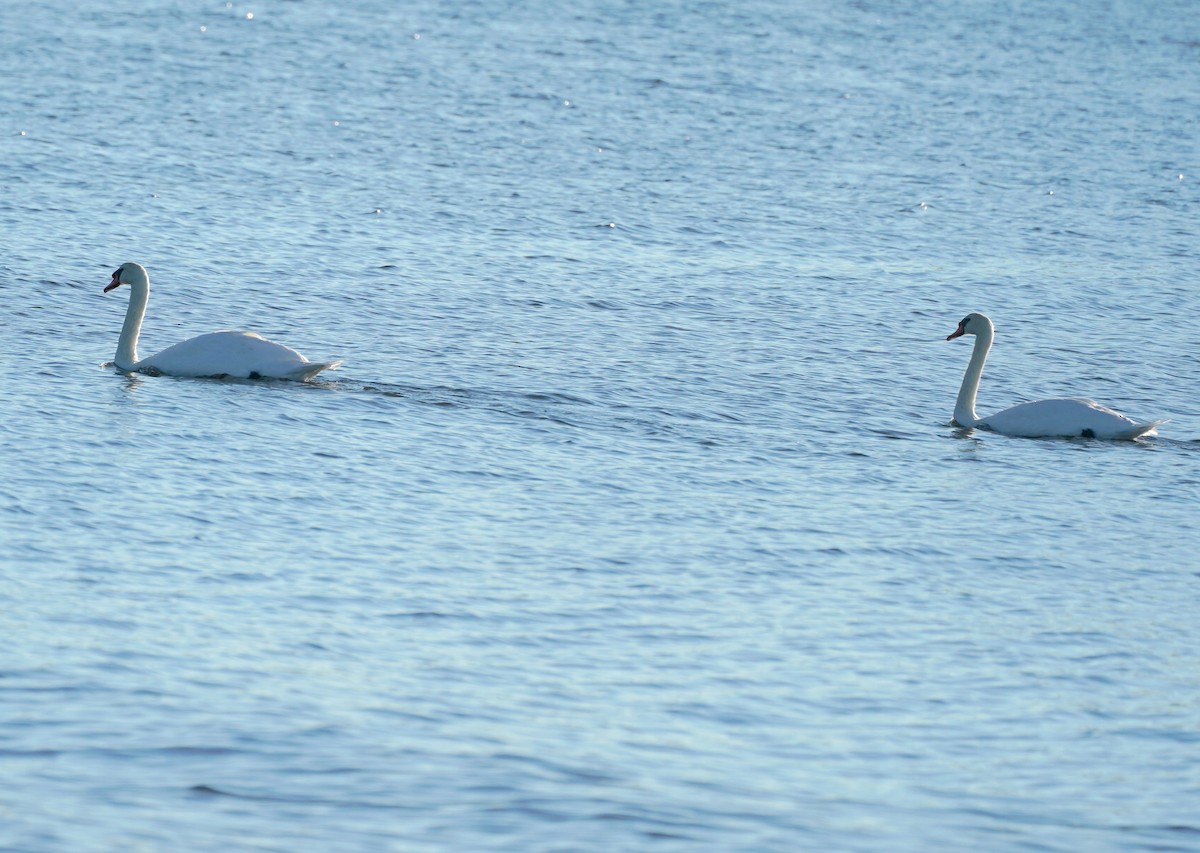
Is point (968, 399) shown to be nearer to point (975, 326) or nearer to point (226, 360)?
point (975, 326)

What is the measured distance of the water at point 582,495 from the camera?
920 centimetres

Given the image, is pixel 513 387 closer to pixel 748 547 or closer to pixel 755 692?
pixel 748 547

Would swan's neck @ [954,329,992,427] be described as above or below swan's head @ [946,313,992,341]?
below

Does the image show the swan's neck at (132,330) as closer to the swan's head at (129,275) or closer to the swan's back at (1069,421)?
the swan's head at (129,275)

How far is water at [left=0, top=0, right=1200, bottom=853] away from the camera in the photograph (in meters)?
9.20

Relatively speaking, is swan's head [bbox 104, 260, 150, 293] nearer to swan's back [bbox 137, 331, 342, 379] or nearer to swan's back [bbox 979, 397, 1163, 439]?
swan's back [bbox 137, 331, 342, 379]

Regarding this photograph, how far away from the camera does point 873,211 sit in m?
28.8

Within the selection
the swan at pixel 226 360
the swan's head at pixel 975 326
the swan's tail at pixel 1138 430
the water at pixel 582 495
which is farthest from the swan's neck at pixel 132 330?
the swan's tail at pixel 1138 430

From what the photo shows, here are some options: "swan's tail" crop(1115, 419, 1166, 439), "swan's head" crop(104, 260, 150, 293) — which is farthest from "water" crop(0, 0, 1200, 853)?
"swan's head" crop(104, 260, 150, 293)

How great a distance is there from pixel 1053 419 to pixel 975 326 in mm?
2126

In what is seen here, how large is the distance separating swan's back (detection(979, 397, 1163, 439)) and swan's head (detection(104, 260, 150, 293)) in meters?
7.89

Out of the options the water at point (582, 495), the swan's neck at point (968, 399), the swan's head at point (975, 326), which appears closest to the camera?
the water at point (582, 495)

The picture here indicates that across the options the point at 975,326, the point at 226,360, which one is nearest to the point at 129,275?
the point at 226,360

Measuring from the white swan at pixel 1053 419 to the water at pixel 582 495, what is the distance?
22 cm
